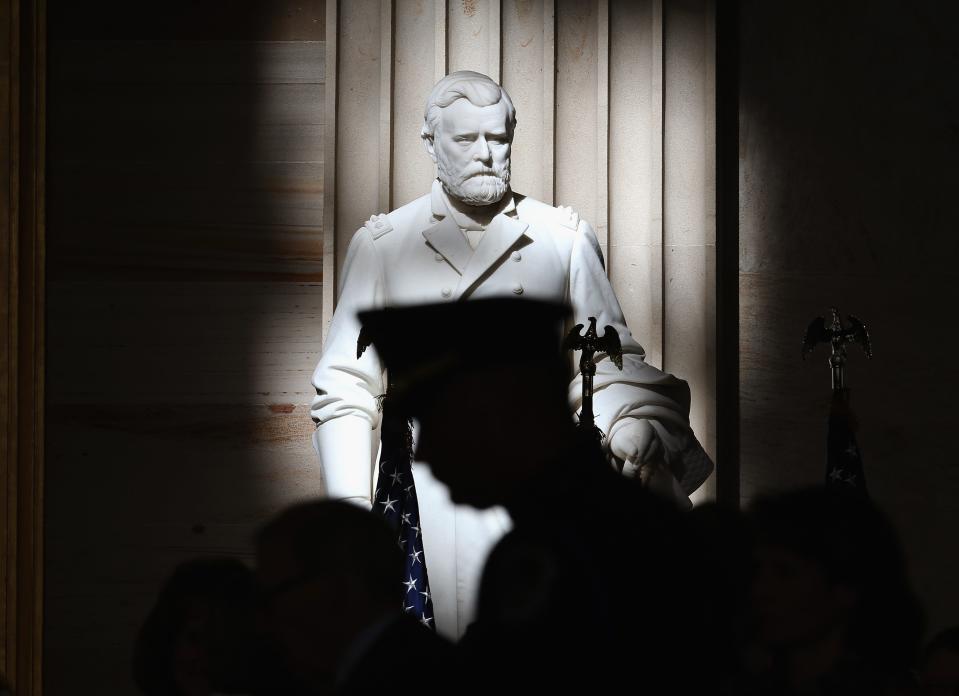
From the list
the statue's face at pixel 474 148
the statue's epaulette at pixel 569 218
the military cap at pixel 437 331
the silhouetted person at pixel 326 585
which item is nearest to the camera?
the silhouetted person at pixel 326 585

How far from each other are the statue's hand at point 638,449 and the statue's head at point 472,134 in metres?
0.85

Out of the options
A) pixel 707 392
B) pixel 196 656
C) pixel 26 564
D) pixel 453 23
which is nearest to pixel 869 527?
pixel 196 656

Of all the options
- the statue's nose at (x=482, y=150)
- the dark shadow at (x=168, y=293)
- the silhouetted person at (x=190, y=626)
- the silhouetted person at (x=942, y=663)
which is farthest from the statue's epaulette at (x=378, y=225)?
the silhouetted person at (x=942, y=663)

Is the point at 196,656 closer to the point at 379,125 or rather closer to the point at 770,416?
the point at 379,125

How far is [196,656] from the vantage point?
10.4 feet

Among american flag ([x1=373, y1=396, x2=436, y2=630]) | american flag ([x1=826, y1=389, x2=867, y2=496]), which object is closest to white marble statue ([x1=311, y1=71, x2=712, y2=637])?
american flag ([x1=373, y1=396, x2=436, y2=630])

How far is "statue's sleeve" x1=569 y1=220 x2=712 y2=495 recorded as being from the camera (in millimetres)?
4070

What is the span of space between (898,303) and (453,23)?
199 cm

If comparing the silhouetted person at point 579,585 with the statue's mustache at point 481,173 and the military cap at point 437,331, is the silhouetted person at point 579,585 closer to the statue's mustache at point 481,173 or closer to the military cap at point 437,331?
the military cap at point 437,331

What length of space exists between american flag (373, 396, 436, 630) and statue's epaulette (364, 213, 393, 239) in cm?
68

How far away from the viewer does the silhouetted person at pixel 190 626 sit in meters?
3.12

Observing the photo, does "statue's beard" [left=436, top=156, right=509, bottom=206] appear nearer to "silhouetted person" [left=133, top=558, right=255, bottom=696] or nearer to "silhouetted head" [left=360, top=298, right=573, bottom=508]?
"silhouetted head" [left=360, top=298, right=573, bottom=508]

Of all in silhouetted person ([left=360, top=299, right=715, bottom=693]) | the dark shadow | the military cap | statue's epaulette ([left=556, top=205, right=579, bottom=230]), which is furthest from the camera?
the dark shadow

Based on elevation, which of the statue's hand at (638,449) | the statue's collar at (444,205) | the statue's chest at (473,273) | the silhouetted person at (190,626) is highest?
the statue's collar at (444,205)
